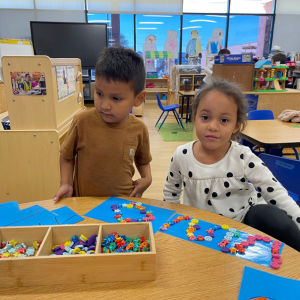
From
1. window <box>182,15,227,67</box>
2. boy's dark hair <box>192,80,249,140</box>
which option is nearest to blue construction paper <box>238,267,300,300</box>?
boy's dark hair <box>192,80,249,140</box>

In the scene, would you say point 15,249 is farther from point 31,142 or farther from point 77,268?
point 31,142

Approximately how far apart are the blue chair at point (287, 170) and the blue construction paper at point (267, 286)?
2.94ft

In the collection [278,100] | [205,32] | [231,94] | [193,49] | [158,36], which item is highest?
[205,32]

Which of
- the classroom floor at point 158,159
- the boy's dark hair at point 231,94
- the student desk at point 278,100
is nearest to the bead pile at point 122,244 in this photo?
the boy's dark hair at point 231,94

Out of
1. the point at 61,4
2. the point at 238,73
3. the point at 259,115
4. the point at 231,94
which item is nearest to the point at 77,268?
the point at 231,94

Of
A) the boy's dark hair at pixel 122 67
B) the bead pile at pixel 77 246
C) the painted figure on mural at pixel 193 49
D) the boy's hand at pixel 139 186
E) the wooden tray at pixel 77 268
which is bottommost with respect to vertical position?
the boy's hand at pixel 139 186

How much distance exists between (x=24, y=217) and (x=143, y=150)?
1.91 ft

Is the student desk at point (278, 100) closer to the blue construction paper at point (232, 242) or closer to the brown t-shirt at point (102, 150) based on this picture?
the brown t-shirt at point (102, 150)

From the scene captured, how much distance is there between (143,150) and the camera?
1243mm

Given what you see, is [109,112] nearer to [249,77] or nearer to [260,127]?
[260,127]

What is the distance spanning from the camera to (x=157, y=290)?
0.57 metres

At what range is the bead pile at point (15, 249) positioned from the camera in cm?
65

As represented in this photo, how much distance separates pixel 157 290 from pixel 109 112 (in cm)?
63

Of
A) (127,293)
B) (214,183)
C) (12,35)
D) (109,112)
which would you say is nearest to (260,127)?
(214,183)
